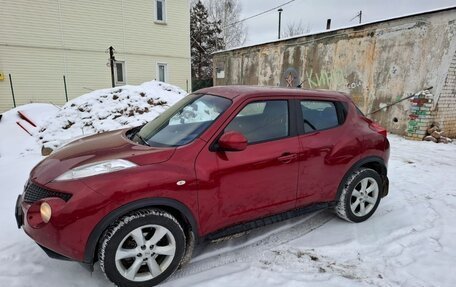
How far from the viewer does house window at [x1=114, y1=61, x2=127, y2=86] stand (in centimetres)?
1561

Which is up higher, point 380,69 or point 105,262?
point 380,69

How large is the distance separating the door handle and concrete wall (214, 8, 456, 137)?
23.0 ft

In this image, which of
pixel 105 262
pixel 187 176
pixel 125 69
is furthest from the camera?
pixel 125 69

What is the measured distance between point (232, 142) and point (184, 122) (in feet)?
2.43

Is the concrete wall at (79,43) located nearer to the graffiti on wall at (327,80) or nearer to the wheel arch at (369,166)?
the graffiti on wall at (327,80)

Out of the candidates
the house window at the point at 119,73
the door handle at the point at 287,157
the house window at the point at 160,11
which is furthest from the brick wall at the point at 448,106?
the house window at the point at 119,73

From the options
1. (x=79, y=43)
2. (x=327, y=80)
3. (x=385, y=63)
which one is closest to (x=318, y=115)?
(x=385, y=63)

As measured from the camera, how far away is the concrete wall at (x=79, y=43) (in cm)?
1318

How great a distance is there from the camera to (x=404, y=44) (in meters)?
8.72

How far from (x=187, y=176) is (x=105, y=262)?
895 mm

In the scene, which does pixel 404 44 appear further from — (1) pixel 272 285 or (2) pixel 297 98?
(1) pixel 272 285

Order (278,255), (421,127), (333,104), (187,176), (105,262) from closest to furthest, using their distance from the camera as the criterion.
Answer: (105,262)
(187,176)
(278,255)
(333,104)
(421,127)

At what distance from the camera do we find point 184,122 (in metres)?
3.19

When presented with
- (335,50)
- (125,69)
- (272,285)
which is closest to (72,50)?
(125,69)
